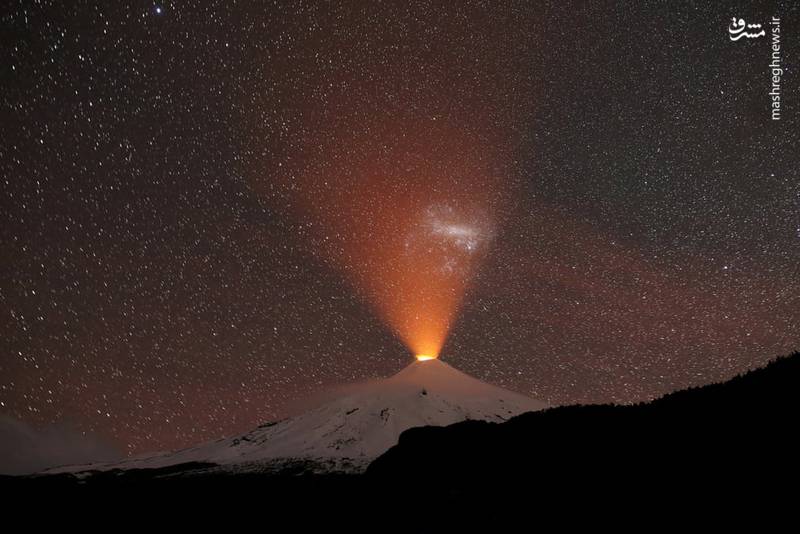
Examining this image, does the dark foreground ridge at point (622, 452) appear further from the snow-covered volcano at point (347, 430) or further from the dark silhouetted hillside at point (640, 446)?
the snow-covered volcano at point (347, 430)

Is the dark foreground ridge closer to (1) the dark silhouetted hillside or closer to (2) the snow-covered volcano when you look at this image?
(1) the dark silhouetted hillside

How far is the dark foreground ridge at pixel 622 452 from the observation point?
427 inches

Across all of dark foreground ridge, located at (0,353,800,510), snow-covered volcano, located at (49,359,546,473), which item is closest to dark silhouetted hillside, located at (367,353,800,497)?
dark foreground ridge, located at (0,353,800,510)

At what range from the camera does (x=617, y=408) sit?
1880 centimetres

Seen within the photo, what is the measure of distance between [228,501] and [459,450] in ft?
222

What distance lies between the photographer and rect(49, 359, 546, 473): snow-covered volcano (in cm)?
13262

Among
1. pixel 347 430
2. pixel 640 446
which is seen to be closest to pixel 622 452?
pixel 640 446

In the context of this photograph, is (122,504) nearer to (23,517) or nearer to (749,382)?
(23,517)

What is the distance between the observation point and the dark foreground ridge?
10.8m

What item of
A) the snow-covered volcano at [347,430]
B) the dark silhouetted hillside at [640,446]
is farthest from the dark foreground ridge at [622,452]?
the snow-covered volcano at [347,430]

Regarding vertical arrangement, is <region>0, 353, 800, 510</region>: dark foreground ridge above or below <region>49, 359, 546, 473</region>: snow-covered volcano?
below

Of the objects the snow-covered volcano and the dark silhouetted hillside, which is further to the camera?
the snow-covered volcano

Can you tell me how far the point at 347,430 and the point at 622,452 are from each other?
150335mm

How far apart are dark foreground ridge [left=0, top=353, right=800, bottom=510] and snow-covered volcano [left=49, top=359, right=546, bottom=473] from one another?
104 m
